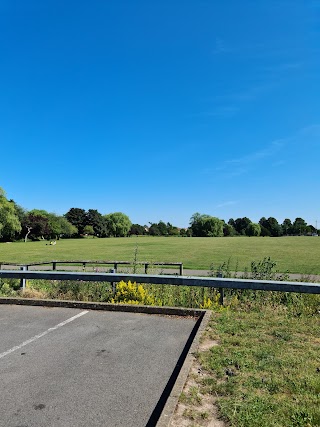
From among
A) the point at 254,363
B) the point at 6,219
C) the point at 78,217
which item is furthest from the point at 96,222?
the point at 254,363

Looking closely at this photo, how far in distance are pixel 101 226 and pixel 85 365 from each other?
13003cm

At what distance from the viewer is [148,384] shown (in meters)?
3.86

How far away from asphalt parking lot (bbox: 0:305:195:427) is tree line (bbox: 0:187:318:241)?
69.6m

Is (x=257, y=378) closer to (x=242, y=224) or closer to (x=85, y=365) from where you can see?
(x=85, y=365)

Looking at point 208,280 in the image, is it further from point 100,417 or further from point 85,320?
point 100,417

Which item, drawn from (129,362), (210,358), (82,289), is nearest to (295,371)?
(210,358)

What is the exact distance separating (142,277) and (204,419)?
4.68 meters

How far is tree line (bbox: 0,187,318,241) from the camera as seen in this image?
80.7 metres

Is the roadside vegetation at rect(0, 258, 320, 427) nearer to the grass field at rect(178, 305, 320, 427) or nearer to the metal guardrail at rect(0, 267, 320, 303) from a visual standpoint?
the grass field at rect(178, 305, 320, 427)

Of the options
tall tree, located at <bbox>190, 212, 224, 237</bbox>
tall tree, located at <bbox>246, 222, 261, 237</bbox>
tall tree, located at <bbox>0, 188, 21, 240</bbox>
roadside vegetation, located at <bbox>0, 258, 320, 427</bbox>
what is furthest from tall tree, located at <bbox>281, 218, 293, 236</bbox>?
roadside vegetation, located at <bbox>0, 258, 320, 427</bbox>

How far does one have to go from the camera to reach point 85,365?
14.5 feet

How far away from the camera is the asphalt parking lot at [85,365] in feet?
10.9

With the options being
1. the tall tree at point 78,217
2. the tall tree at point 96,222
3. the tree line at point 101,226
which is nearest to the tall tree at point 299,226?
the tree line at point 101,226

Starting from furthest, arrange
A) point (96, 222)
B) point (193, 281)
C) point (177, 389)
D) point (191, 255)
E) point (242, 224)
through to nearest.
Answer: point (242, 224)
point (96, 222)
point (191, 255)
point (193, 281)
point (177, 389)
